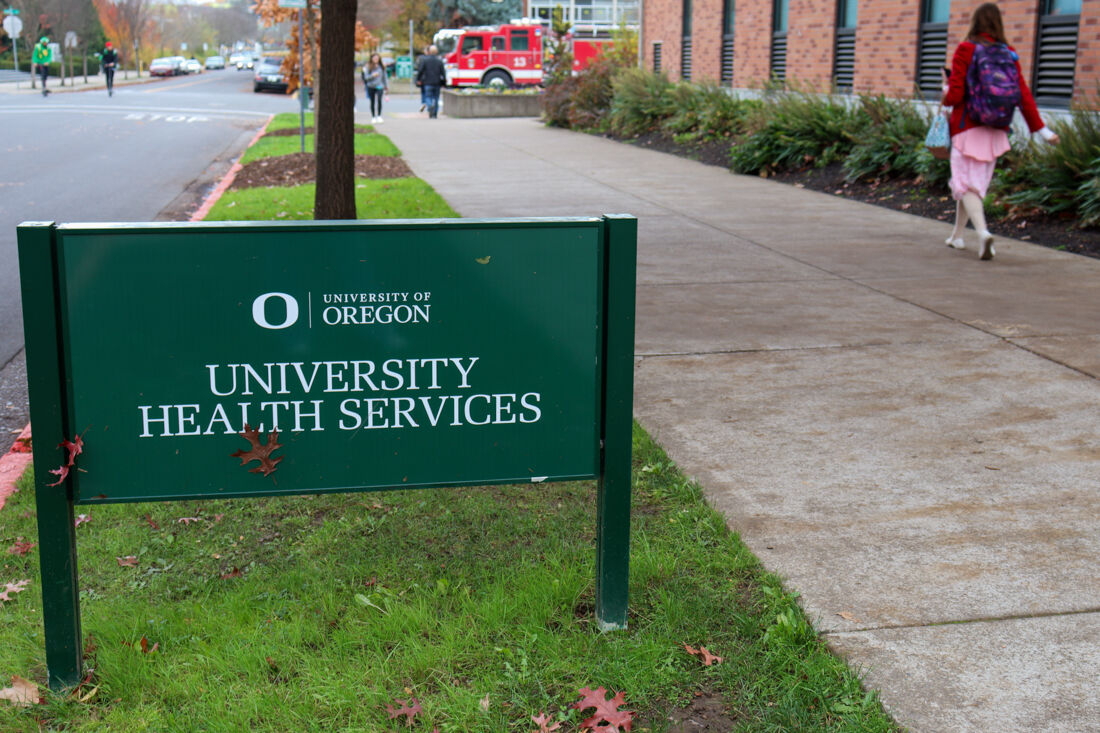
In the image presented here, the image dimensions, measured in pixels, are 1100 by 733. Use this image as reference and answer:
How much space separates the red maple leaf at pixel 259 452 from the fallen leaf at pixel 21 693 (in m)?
0.81

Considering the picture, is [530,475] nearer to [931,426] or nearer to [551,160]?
[931,426]

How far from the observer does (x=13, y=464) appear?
488 centimetres

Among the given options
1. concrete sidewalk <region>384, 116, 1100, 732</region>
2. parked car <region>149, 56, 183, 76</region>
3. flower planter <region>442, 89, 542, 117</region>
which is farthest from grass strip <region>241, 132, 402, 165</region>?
parked car <region>149, 56, 183, 76</region>

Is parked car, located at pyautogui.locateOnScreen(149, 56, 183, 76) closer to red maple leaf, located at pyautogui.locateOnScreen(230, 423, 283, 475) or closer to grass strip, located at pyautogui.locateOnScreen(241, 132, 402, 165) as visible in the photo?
grass strip, located at pyautogui.locateOnScreen(241, 132, 402, 165)

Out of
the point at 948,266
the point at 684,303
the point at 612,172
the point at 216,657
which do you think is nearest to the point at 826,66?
the point at 612,172

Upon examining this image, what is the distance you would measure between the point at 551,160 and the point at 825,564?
15078 mm

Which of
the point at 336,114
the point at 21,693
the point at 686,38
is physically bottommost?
the point at 21,693

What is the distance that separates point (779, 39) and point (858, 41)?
3.62m

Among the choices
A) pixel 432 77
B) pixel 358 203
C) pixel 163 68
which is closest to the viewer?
pixel 358 203

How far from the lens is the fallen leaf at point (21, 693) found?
118 inches

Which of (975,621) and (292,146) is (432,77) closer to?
(292,146)

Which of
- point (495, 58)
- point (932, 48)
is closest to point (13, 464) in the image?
point (932, 48)

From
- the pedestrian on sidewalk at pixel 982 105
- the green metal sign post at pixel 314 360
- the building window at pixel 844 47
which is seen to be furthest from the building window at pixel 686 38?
the green metal sign post at pixel 314 360

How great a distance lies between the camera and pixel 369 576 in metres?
3.73
